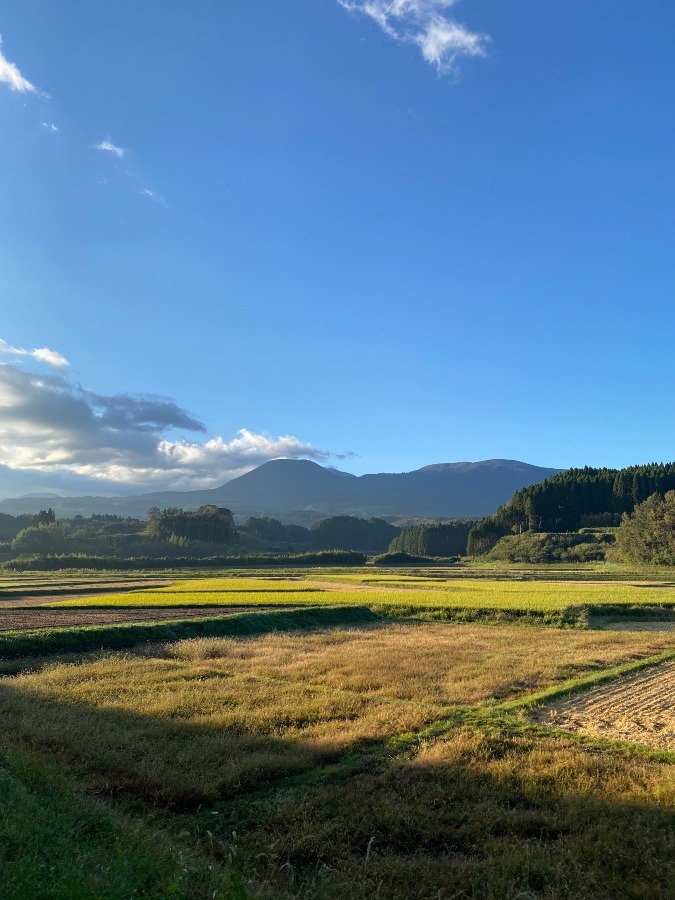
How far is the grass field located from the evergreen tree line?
119 meters

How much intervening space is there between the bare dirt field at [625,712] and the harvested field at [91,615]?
69.2 ft

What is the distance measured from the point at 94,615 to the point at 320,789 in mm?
26671

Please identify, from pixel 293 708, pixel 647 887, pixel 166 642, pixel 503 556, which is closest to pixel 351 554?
pixel 503 556

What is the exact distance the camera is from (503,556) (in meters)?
115

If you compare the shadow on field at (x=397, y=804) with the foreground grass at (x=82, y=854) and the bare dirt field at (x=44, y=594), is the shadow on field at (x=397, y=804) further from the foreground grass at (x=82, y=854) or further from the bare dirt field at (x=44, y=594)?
the bare dirt field at (x=44, y=594)

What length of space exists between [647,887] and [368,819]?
11.1ft

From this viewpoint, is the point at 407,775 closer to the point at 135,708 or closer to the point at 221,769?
the point at 221,769

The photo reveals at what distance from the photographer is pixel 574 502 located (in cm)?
13100

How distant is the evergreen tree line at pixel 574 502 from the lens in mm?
125062

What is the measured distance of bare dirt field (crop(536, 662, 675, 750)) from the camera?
1248 centimetres

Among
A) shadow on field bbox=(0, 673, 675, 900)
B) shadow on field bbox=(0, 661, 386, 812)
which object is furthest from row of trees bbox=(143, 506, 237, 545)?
shadow on field bbox=(0, 673, 675, 900)

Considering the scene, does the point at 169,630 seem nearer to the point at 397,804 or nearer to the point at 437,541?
the point at 397,804

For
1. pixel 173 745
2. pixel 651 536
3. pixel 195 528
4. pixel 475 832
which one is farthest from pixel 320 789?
pixel 195 528

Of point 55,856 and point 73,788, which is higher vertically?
point 55,856
